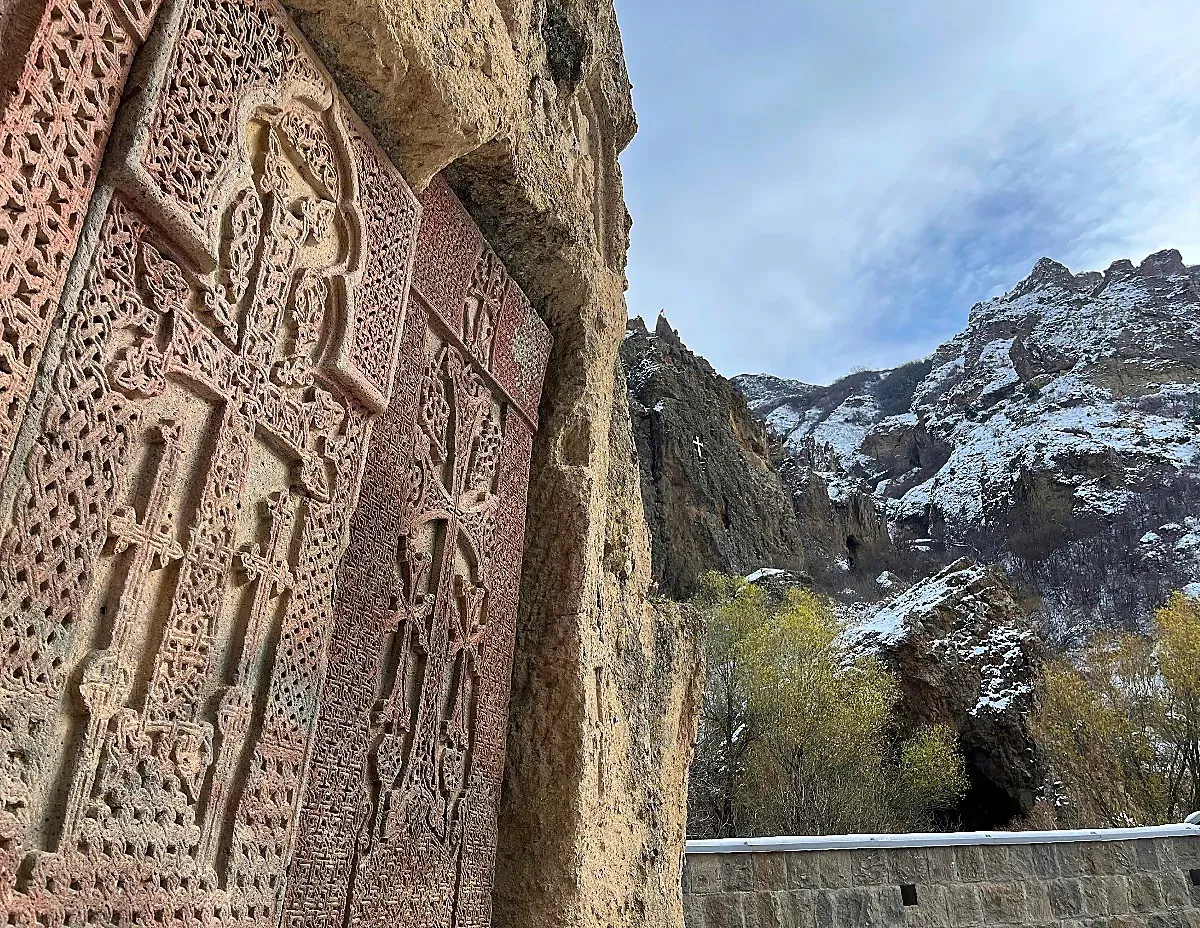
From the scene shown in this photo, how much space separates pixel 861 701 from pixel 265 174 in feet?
42.5

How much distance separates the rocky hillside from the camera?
30141mm

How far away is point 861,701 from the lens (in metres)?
12.9

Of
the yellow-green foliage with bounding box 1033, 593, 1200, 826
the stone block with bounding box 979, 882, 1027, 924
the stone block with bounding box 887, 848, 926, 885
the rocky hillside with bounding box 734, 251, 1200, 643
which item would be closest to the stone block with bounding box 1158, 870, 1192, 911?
the stone block with bounding box 979, 882, 1027, 924

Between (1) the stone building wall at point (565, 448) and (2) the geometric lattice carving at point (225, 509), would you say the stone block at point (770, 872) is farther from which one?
(2) the geometric lattice carving at point (225, 509)

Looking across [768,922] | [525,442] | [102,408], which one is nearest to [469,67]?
[525,442]

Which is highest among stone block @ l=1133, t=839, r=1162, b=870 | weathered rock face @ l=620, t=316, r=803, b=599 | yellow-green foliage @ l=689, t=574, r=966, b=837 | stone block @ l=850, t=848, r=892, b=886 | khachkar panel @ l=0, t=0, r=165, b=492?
weathered rock face @ l=620, t=316, r=803, b=599

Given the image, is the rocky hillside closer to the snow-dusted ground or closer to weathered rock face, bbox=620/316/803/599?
weathered rock face, bbox=620/316/803/599

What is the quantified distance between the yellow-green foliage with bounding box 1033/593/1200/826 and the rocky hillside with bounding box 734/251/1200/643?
13389mm

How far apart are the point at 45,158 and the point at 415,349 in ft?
3.25

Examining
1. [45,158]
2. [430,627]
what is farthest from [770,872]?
[45,158]

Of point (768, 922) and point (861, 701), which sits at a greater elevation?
point (861, 701)

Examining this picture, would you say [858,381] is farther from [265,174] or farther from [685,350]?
[265,174]

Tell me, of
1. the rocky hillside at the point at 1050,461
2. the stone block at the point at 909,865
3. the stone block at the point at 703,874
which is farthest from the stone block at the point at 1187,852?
the rocky hillside at the point at 1050,461

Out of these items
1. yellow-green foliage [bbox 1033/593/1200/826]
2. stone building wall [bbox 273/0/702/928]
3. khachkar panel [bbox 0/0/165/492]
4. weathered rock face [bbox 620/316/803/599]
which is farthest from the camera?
weathered rock face [bbox 620/316/803/599]
